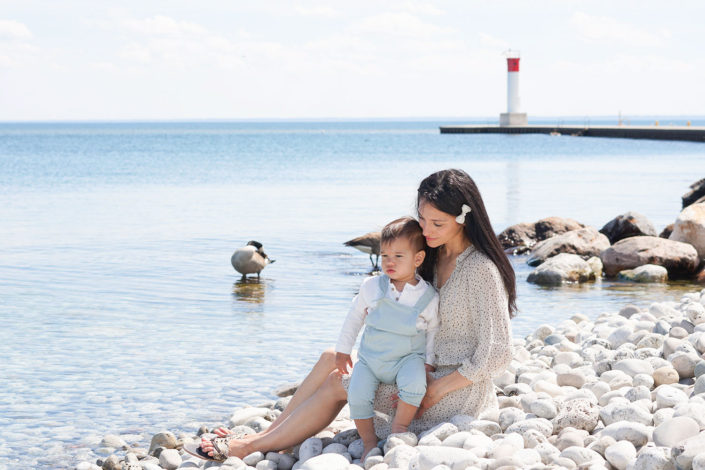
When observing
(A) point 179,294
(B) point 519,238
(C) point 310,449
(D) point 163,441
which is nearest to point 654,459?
(C) point 310,449

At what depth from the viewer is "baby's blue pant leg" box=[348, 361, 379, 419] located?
4078 mm

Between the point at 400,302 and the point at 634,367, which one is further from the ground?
the point at 400,302

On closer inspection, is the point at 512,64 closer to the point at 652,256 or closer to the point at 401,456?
the point at 652,256

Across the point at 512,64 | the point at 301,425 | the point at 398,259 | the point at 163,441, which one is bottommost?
the point at 163,441

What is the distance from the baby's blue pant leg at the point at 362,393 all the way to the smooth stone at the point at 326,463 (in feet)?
0.76

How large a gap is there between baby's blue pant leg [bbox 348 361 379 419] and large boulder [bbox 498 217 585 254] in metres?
9.46

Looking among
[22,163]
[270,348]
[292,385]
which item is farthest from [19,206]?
[22,163]

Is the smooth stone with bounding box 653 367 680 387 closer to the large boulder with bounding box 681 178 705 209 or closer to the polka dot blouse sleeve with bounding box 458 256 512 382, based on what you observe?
the polka dot blouse sleeve with bounding box 458 256 512 382

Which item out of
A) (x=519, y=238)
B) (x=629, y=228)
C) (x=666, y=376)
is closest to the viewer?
(x=666, y=376)

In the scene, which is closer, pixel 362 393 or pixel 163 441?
pixel 362 393

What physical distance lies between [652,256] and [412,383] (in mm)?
7974

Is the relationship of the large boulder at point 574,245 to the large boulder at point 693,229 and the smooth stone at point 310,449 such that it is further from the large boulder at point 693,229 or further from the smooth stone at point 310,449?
the smooth stone at point 310,449

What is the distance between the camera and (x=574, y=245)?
39.4ft

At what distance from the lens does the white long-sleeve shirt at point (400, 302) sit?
4168mm
